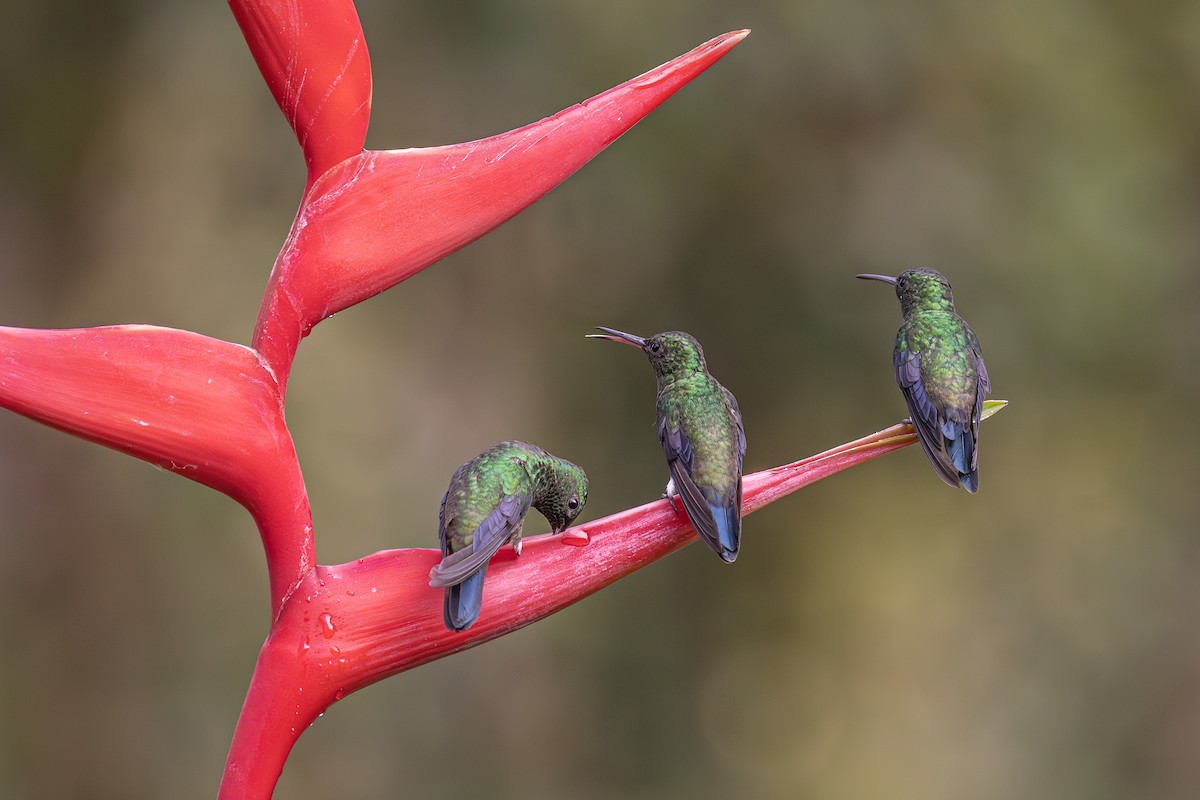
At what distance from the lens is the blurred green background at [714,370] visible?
1755 millimetres

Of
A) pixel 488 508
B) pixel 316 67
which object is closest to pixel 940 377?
pixel 488 508

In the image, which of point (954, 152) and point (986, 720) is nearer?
point (954, 152)

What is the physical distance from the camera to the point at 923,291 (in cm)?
73


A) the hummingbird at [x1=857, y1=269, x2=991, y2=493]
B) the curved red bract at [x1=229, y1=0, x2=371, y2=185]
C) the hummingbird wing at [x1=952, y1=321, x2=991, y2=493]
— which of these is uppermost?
the curved red bract at [x1=229, y1=0, x2=371, y2=185]

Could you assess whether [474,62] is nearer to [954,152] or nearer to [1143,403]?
[954,152]

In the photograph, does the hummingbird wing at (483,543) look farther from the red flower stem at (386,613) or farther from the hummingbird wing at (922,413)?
the hummingbird wing at (922,413)

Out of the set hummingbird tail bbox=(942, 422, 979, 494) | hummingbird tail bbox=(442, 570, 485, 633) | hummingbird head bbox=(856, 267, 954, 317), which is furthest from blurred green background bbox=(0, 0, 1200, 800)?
hummingbird tail bbox=(442, 570, 485, 633)

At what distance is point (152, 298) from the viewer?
5.77ft

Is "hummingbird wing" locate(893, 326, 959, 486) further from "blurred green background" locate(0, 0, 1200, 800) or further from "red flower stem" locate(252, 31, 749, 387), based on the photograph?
"blurred green background" locate(0, 0, 1200, 800)

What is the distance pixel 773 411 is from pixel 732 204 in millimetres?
353

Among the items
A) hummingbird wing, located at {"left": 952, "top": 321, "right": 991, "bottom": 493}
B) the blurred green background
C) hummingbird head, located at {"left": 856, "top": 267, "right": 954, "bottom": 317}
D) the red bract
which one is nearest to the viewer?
the red bract

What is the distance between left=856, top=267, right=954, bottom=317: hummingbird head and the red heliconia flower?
0.15m

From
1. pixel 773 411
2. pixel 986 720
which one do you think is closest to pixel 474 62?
pixel 773 411

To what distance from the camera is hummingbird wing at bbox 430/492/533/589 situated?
52cm
